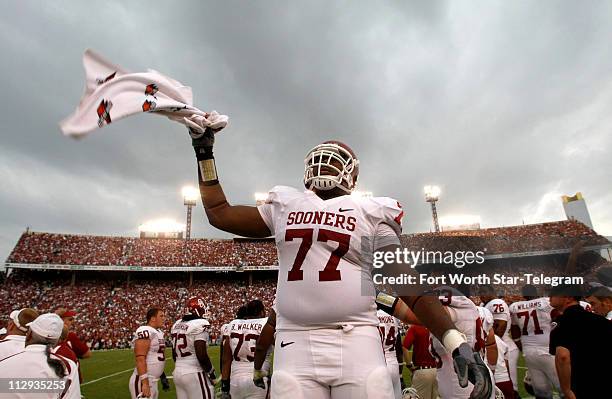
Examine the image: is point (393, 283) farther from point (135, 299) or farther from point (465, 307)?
point (135, 299)

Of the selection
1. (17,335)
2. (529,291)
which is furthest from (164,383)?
(529,291)

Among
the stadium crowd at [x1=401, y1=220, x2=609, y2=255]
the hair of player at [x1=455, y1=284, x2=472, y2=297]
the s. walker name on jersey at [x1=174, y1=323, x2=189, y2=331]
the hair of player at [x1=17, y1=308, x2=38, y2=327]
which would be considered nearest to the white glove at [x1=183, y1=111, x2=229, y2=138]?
the hair of player at [x1=17, y1=308, x2=38, y2=327]

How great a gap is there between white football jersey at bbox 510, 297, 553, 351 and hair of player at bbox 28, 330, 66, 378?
766 centimetres

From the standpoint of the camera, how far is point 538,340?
7.36 metres

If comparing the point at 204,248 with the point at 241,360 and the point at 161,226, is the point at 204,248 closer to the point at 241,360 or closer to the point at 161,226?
the point at 161,226

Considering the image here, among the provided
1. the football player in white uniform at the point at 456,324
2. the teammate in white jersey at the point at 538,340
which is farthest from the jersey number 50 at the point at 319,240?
the teammate in white jersey at the point at 538,340

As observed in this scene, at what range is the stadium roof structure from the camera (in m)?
34.3

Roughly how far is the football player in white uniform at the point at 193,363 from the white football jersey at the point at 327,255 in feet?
16.1

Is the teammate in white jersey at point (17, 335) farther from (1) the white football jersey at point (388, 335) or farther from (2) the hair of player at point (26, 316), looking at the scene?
(1) the white football jersey at point (388, 335)

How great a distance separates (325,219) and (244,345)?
4580 mm

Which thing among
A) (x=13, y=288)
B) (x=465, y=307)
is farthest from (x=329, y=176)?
(x=13, y=288)

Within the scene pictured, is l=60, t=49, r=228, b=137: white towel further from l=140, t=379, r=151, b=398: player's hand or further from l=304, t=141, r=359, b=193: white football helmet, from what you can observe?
l=140, t=379, r=151, b=398: player's hand

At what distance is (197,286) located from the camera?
1469 inches

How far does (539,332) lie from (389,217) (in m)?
6.72
